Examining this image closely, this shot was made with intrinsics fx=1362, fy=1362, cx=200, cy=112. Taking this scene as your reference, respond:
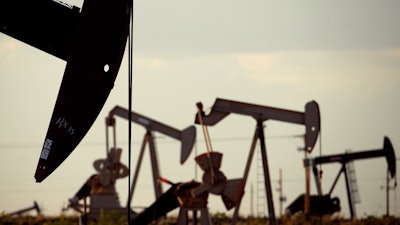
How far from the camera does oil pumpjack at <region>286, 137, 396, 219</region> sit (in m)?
35.8

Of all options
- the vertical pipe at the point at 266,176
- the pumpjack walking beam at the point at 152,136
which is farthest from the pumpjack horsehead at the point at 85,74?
the pumpjack walking beam at the point at 152,136

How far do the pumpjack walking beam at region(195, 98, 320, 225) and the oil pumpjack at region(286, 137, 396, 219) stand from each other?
37.3 feet

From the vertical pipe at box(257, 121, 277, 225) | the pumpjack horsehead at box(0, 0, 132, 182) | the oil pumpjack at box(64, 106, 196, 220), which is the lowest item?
the pumpjack horsehead at box(0, 0, 132, 182)

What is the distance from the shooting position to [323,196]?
123 ft

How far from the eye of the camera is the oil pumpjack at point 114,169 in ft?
101

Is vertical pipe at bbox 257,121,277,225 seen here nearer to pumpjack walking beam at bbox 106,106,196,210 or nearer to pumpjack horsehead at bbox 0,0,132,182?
pumpjack walking beam at bbox 106,106,196,210

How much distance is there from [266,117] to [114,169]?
1122 centimetres

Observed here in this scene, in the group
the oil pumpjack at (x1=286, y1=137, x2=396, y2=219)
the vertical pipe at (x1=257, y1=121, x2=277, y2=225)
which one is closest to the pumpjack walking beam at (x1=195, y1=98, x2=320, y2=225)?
the vertical pipe at (x1=257, y1=121, x2=277, y2=225)

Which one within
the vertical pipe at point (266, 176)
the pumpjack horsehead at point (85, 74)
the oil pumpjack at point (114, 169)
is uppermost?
the oil pumpjack at point (114, 169)

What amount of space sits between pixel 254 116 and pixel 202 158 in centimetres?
126

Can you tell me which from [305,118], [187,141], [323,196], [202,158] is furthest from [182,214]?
[323,196]

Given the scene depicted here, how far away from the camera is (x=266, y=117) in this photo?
→ 23453 millimetres

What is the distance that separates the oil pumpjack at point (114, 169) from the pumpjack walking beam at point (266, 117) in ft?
19.1

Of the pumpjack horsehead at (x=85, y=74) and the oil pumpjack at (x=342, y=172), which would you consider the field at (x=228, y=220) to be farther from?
the pumpjack horsehead at (x=85, y=74)
